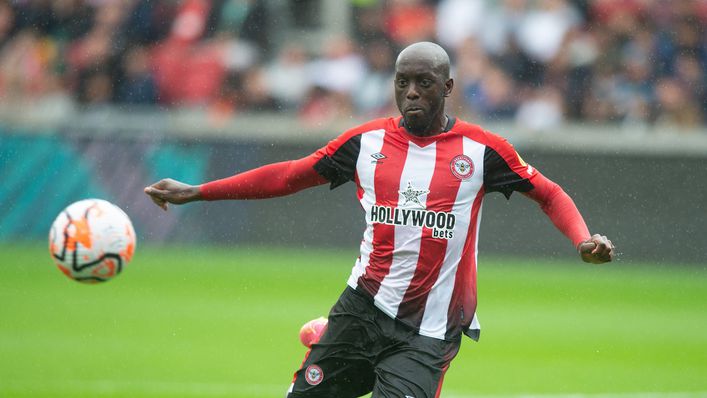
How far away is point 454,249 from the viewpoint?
6.55 m

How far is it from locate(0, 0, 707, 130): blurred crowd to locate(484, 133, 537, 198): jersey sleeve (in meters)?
11.7

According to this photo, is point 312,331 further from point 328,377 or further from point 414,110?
point 414,110

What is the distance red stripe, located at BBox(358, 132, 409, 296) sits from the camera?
6.58 meters

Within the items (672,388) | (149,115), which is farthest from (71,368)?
(149,115)

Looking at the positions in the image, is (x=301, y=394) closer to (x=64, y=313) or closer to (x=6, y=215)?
(x=64, y=313)

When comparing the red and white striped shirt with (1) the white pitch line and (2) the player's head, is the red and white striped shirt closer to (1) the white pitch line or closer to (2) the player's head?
(2) the player's head

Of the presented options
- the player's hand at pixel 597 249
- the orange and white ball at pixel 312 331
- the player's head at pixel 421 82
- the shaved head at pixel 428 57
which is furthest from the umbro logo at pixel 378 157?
the player's hand at pixel 597 249

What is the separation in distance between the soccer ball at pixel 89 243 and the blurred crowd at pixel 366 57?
11755 mm

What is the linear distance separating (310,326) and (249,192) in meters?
0.81

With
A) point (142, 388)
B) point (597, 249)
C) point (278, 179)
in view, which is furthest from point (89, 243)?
point (142, 388)

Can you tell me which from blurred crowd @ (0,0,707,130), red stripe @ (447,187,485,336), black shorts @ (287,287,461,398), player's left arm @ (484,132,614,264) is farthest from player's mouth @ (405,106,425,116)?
blurred crowd @ (0,0,707,130)

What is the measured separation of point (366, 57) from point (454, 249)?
41.7 feet

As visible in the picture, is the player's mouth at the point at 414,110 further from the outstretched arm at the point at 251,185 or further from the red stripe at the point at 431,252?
the outstretched arm at the point at 251,185

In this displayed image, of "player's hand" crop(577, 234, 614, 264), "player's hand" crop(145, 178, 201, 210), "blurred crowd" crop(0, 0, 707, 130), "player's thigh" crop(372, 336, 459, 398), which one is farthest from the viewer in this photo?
"blurred crowd" crop(0, 0, 707, 130)
